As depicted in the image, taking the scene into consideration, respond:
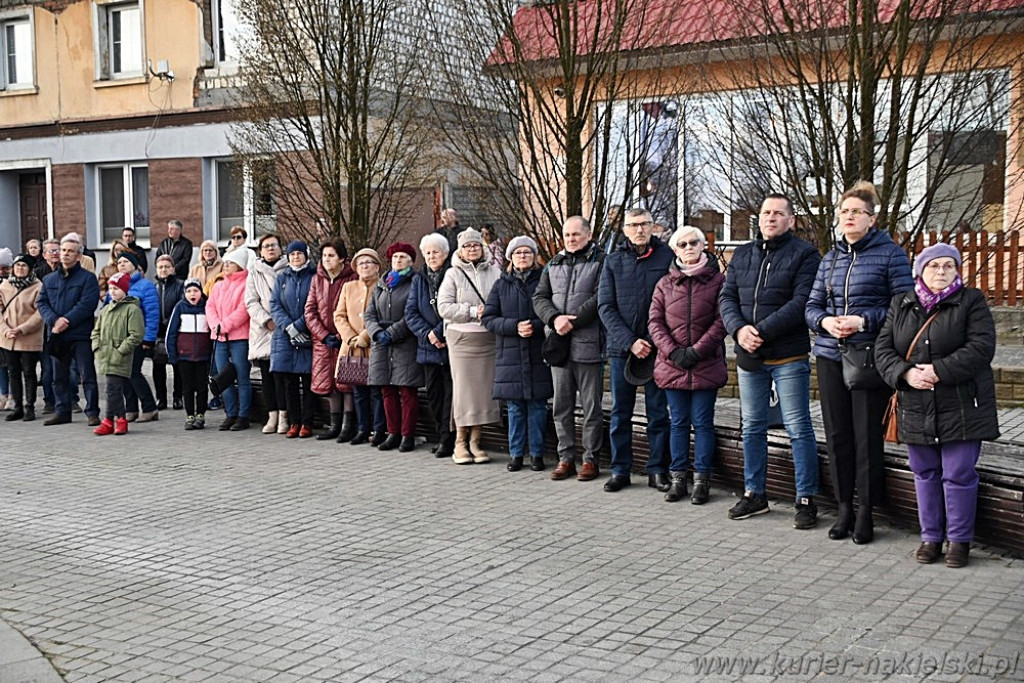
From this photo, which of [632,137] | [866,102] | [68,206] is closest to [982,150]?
[866,102]

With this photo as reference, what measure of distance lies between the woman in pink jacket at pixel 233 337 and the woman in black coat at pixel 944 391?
302 inches

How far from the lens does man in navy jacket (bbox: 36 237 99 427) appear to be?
14.0m

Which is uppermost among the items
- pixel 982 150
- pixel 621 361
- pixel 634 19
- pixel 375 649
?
pixel 634 19

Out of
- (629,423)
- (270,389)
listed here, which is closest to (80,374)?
(270,389)

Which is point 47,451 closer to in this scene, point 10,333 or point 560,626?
point 10,333

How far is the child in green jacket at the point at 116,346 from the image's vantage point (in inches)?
520

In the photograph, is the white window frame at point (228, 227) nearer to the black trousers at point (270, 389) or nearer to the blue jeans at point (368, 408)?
the black trousers at point (270, 389)

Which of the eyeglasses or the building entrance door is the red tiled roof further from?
the building entrance door

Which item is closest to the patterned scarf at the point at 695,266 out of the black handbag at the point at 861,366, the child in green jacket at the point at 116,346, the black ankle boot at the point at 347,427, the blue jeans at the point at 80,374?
the black handbag at the point at 861,366

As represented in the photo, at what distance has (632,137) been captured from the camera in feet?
40.3

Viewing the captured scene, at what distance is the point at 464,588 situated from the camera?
7.04 metres

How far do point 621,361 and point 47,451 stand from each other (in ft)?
19.2

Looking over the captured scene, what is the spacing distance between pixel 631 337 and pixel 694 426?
84cm

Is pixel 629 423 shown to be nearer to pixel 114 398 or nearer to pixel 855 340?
pixel 855 340
